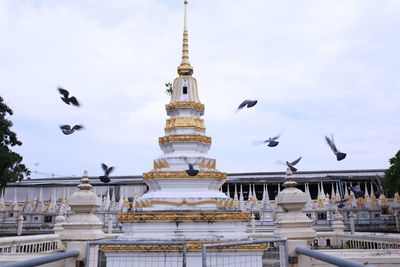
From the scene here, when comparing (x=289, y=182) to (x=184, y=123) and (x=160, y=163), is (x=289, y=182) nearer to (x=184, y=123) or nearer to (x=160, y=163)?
(x=160, y=163)

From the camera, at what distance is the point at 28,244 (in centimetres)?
1619

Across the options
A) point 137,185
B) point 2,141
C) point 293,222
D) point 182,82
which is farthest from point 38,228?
point 293,222

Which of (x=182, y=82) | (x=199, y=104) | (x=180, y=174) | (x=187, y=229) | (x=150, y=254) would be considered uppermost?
(x=182, y=82)

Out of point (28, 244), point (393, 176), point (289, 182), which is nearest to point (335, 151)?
point (289, 182)

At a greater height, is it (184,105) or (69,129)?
(184,105)

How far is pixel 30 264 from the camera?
4.93 metres

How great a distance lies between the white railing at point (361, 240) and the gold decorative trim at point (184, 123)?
8.08 meters

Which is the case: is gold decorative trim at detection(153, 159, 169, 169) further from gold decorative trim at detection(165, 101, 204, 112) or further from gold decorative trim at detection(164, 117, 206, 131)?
gold decorative trim at detection(165, 101, 204, 112)

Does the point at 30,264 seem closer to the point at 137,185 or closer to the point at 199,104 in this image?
the point at 199,104

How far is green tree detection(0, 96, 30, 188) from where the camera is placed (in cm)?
3222

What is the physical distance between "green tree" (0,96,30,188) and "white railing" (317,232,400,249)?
2681cm

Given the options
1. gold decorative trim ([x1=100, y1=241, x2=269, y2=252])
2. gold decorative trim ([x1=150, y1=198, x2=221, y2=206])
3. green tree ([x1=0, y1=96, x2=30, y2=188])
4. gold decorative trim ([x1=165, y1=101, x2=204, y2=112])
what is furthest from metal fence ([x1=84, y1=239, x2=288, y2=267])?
green tree ([x1=0, y1=96, x2=30, y2=188])

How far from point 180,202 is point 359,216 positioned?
28661 mm

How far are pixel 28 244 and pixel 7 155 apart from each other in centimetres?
1866
